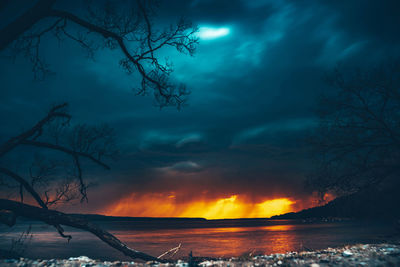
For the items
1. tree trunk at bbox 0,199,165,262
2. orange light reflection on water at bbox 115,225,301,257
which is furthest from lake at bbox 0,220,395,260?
tree trunk at bbox 0,199,165,262

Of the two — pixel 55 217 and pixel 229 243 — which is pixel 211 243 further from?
pixel 55 217

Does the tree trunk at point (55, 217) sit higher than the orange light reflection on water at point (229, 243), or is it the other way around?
the tree trunk at point (55, 217)

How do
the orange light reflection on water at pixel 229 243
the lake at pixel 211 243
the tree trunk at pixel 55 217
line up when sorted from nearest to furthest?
the tree trunk at pixel 55 217 → the lake at pixel 211 243 → the orange light reflection on water at pixel 229 243

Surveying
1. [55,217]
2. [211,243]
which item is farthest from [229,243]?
[55,217]

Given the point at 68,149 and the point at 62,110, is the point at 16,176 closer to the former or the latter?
the point at 68,149

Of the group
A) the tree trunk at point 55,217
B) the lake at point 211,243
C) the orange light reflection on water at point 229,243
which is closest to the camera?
the tree trunk at point 55,217

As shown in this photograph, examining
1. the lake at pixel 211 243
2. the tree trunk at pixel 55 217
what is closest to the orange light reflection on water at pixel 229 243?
the lake at pixel 211 243

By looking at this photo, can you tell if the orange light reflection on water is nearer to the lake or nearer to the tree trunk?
the lake

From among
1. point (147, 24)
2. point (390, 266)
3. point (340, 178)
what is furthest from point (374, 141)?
point (147, 24)

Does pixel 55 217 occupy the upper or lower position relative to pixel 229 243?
upper

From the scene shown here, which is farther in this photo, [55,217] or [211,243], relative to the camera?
[211,243]

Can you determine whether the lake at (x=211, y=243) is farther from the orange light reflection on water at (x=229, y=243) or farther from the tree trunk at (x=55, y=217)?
the tree trunk at (x=55, y=217)
